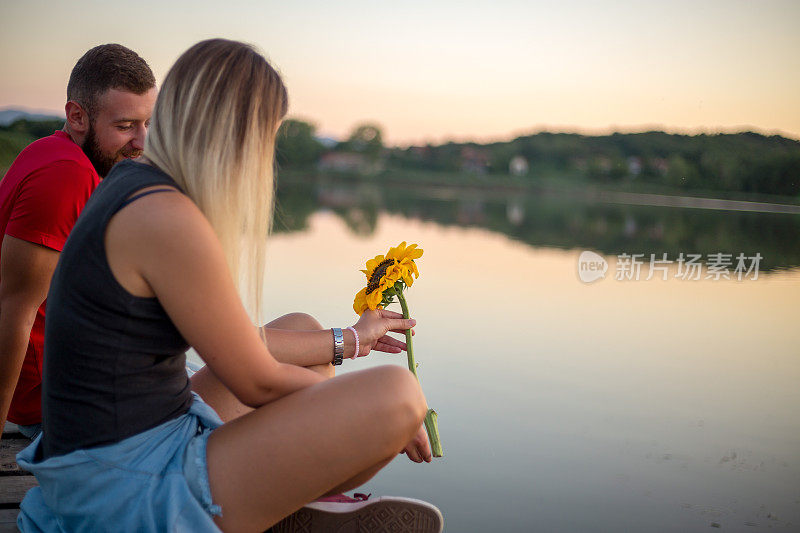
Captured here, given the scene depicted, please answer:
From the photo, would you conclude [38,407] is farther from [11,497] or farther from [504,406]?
[504,406]

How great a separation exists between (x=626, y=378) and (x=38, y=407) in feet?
12.0

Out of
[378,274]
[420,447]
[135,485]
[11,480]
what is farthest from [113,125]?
[420,447]

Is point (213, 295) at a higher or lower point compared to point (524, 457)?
higher

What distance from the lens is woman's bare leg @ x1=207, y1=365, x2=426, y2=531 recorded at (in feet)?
4.86

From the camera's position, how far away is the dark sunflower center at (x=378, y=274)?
7.29 ft

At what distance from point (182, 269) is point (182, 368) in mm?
297

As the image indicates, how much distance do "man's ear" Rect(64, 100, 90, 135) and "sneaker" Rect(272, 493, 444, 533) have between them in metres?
1.35

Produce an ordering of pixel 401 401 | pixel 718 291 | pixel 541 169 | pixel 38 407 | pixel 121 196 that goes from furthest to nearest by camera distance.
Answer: pixel 541 169 → pixel 718 291 → pixel 38 407 → pixel 401 401 → pixel 121 196

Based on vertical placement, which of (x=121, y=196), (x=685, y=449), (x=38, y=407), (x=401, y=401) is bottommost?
(x=685, y=449)

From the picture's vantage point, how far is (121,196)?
1354 millimetres

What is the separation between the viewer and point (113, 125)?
7.34ft

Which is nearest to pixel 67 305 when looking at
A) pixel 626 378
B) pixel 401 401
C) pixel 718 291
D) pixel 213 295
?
pixel 213 295
